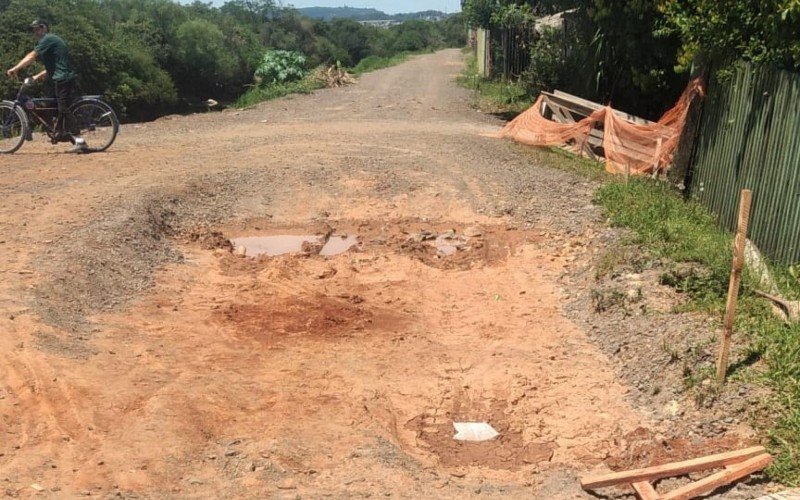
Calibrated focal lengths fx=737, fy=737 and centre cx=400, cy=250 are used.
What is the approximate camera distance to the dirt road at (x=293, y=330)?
14.6 ft

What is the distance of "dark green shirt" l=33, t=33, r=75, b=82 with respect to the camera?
10.1 meters

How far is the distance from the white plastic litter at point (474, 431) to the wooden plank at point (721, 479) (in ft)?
4.53

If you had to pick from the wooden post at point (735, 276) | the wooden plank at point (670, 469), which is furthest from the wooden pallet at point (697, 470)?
the wooden post at point (735, 276)

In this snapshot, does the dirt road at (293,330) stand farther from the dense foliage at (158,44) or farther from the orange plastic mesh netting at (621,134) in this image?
the dense foliage at (158,44)

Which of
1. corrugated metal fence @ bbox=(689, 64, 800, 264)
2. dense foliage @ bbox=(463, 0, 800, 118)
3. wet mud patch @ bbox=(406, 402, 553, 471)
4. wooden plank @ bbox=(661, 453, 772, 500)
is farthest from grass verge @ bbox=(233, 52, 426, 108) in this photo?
wooden plank @ bbox=(661, 453, 772, 500)

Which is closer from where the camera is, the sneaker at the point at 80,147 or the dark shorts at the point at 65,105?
the dark shorts at the point at 65,105

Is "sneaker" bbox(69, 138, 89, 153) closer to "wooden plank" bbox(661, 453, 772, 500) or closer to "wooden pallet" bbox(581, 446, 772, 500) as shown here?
"wooden pallet" bbox(581, 446, 772, 500)

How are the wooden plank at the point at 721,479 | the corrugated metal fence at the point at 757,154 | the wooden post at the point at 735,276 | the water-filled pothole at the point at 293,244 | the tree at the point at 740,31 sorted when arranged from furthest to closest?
the water-filled pothole at the point at 293,244
the tree at the point at 740,31
the corrugated metal fence at the point at 757,154
the wooden post at the point at 735,276
the wooden plank at the point at 721,479

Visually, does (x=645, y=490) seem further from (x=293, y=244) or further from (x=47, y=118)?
(x=47, y=118)

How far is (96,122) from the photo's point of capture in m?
11.1

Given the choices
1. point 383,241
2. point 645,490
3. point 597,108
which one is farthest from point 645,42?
point 645,490

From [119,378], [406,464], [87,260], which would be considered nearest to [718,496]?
[406,464]

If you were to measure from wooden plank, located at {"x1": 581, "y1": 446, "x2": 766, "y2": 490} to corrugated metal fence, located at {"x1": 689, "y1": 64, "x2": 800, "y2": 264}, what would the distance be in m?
2.90

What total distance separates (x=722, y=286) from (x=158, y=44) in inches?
965
